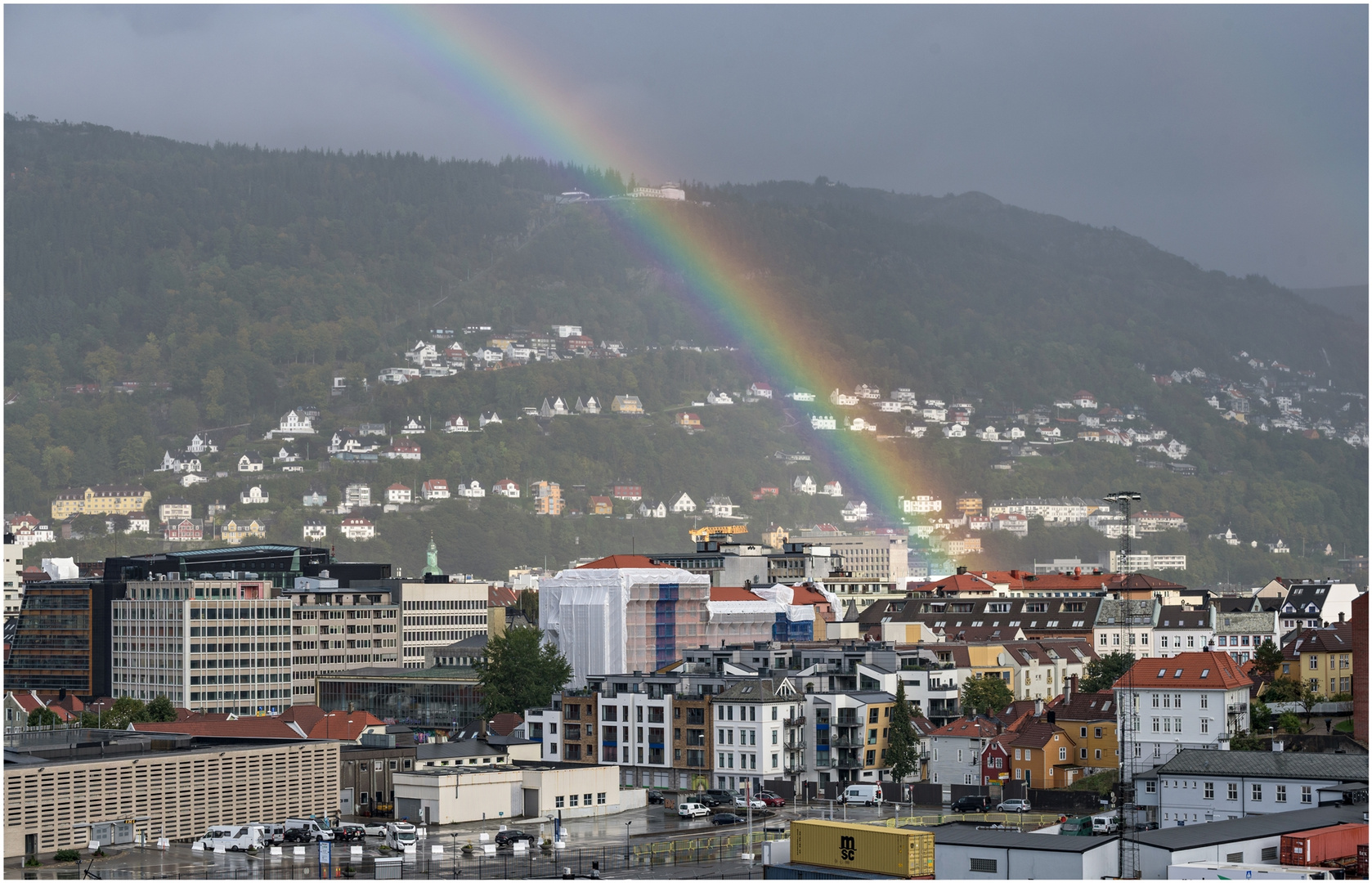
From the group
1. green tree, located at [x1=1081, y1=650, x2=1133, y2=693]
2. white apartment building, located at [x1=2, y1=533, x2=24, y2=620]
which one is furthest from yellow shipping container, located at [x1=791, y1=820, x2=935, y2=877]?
white apartment building, located at [x1=2, y1=533, x2=24, y2=620]

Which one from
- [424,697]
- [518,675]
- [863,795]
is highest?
[518,675]

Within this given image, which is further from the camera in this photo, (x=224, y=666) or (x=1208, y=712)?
(x=224, y=666)

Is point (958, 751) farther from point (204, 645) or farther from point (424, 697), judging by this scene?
point (204, 645)

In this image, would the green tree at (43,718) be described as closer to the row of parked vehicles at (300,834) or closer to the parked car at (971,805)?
the row of parked vehicles at (300,834)

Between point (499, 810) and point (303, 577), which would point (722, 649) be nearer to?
point (499, 810)

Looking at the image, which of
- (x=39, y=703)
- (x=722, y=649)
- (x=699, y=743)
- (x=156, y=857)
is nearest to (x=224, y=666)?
(x=39, y=703)

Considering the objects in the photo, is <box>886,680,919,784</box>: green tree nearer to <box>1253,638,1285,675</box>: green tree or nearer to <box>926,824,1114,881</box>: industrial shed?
<box>1253,638,1285,675</box>: green tree

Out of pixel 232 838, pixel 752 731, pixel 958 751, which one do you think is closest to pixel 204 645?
pixel 752 731

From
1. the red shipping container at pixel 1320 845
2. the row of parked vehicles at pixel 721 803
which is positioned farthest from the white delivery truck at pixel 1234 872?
the row of parked vehicles at pixel 721 803
